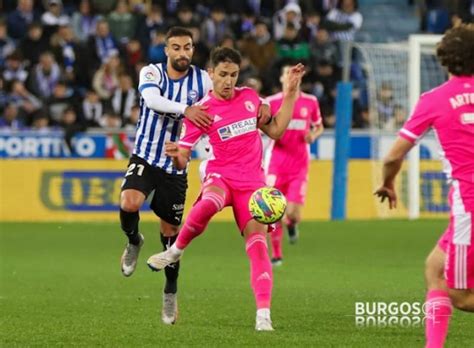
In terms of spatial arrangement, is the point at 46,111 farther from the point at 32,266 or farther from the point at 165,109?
the point at 165,109

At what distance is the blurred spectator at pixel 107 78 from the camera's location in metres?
26.7

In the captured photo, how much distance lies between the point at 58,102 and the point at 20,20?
9.32ft

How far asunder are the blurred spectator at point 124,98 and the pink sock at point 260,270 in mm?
16118

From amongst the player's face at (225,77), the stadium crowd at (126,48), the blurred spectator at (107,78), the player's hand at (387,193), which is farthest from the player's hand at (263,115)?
the blurred spectator at (107,78)

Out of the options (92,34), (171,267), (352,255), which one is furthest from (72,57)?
(171,267)

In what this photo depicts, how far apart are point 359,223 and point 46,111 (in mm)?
6771

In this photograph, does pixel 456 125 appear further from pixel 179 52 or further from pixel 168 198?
pixel 168 198

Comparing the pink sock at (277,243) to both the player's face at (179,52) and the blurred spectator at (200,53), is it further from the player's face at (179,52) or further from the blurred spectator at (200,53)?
the blurred spectator at (200,53)

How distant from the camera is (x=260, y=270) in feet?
32.7

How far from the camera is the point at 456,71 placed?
7.64m

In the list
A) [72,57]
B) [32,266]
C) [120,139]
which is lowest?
[32,266]

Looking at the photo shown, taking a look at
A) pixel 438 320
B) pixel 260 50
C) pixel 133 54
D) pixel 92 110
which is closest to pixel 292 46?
pixel 260 50

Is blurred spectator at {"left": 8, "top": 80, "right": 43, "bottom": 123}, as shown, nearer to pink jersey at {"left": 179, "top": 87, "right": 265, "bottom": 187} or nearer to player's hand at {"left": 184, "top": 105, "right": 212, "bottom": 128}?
pink jersey at {"left": 179, "top": 87, "right": 265, "bottom": 187}

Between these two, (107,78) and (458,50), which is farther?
(107,78)
